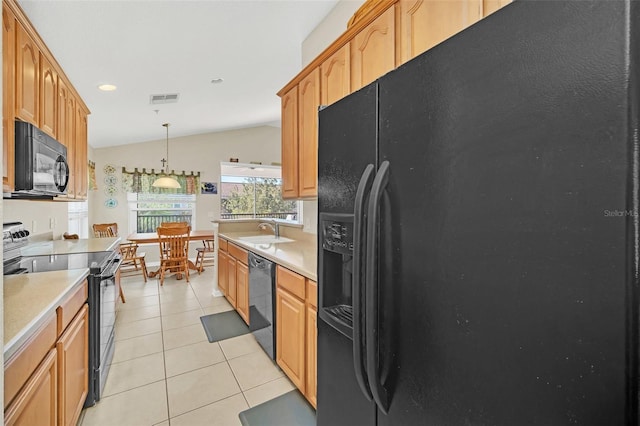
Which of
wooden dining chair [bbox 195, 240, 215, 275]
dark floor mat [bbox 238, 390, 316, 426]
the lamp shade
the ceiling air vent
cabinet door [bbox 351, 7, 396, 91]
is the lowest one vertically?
dark floor mat [bbox 238, 390, 316, 426]

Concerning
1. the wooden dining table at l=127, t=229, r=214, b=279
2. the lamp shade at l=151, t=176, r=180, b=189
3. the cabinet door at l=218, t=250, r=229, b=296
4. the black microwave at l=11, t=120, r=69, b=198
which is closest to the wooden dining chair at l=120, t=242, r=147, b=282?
the wooden dining table at l=127, t=229, r=214, b=279

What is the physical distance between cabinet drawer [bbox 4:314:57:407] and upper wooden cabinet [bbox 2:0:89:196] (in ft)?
3.05

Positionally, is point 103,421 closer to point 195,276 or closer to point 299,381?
point 299,381

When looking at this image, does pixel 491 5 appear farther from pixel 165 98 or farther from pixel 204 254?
pixel 204 254

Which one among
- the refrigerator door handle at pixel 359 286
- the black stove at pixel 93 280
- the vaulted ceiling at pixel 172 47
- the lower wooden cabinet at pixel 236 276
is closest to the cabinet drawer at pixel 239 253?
the lower wooden cabinet at pixel 236 276

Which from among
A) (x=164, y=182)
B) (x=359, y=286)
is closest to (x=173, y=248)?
(x=164, y=182)

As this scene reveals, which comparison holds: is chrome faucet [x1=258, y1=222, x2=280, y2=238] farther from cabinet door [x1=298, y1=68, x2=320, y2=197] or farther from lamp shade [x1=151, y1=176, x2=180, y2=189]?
lamp shade [x1=151, y1=176, x2=180, y2=189]

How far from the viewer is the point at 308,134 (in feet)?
7.47

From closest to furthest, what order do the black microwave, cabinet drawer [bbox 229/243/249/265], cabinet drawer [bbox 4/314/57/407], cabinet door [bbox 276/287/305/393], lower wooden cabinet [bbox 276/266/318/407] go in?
cabinet drawer [bbox 4/314/57/407] < the black microwave < lower wooden cabinet [bbox 276/266/318/407] < cabinet door [bbox 276/287/305/393] < cabinet drawer [bbox 229/243/249/265]

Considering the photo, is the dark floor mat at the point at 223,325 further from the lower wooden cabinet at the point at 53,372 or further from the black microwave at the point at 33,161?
the black microwave at the point at 33,161

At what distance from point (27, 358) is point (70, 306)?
19.7 inches

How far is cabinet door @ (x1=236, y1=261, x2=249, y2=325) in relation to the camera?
289 centimetres

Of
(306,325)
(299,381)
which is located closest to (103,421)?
(299,381)

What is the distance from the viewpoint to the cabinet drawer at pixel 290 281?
1.80m
